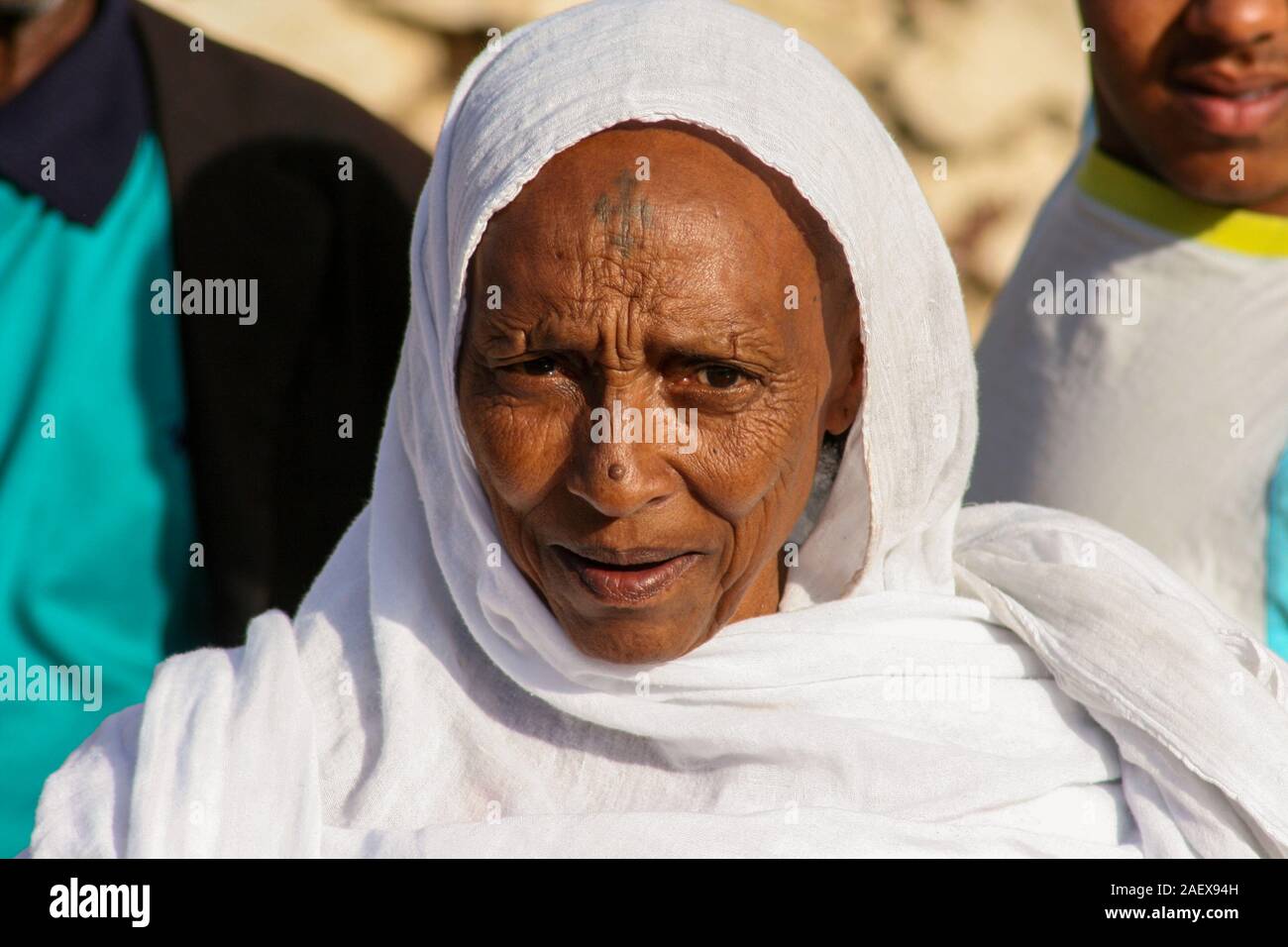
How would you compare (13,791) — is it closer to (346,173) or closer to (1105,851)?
(346,173)

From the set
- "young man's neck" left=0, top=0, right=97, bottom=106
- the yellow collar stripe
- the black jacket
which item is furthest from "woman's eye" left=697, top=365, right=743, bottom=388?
"young man's neck" left=0, top=0, right=97, bottom=106

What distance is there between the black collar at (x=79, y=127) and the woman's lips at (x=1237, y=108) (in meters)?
2.10

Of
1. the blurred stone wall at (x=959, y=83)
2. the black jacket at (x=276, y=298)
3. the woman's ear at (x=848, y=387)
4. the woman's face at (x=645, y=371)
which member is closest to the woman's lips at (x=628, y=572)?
the woman's face at (x=645, y=371)

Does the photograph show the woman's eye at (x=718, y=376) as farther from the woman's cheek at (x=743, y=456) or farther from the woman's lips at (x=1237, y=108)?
the woman's lips at (x=1237, y=108)

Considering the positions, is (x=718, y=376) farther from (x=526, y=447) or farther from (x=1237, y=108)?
(x=1237, y=108)

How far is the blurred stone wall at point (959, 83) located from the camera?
5.33 meters

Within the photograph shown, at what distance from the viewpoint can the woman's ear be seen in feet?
8.34

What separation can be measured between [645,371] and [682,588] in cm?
31

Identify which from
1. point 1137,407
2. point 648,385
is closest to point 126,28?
point 648,385

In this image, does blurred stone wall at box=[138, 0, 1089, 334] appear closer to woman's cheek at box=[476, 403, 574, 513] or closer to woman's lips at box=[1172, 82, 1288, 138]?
woman's lips at box=[1172, 82, 1288, 138]

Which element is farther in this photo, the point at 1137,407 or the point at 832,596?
the point at 1137,407

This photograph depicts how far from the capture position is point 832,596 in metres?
2.71

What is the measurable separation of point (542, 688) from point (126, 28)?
6.17 feet

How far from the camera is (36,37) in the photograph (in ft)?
11.5
